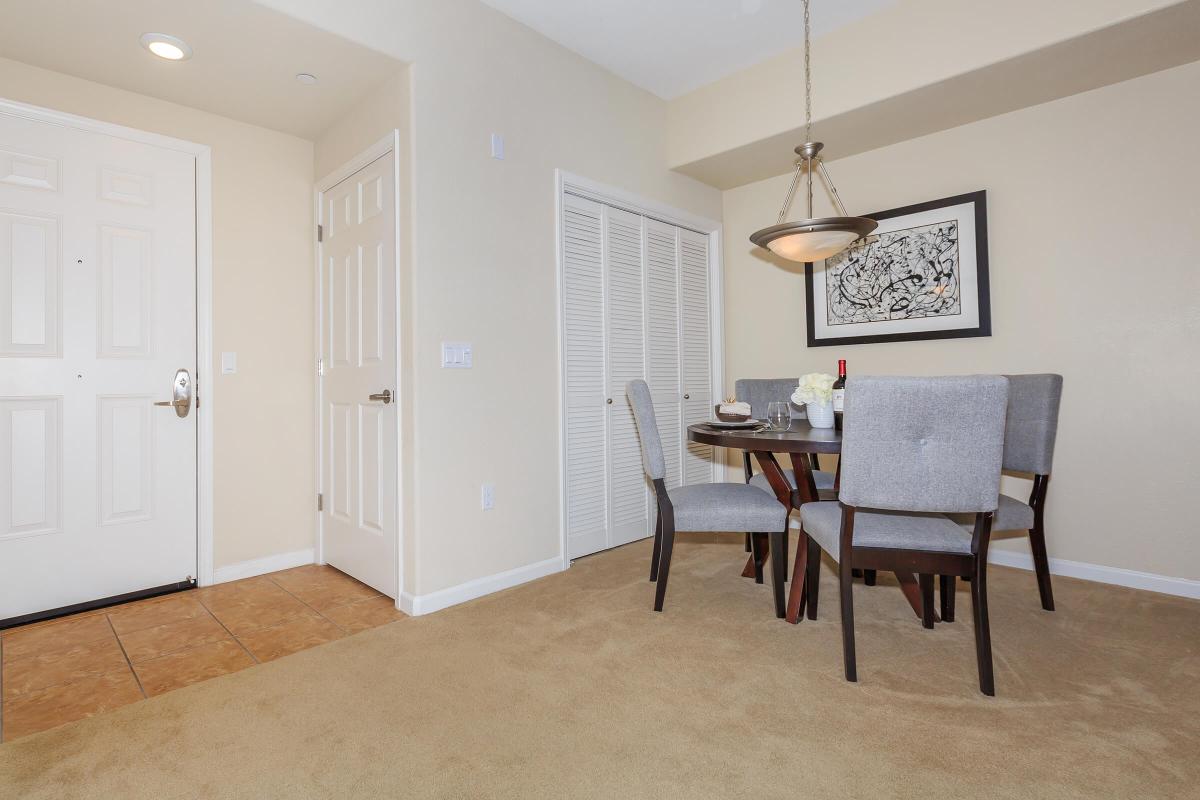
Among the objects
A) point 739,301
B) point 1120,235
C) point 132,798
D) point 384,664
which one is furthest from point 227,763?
point 1120,235

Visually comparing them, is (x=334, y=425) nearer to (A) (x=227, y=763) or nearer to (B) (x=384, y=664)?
(B) (x=384, y=664)

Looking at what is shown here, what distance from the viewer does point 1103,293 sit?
286cm

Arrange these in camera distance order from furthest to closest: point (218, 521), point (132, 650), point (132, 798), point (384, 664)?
point (218, 521) → point (132, 650) → point (384, 664) → point (132, 798)

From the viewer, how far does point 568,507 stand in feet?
10.5

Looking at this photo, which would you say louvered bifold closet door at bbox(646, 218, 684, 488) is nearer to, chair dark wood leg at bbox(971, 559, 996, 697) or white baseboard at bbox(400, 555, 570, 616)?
white baseboard at bbox(400, 555, 570, 616)

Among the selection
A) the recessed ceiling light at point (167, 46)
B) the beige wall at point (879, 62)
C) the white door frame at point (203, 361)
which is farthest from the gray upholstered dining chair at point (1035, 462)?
the recessed ceiling light at point (167, 46)

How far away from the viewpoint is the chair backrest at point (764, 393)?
11.3ft

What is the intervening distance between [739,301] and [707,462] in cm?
118

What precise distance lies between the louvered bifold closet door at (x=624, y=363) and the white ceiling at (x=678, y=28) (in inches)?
33.6

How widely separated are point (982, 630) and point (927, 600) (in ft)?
1.52

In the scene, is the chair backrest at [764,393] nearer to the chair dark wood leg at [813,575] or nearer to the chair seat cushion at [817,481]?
the chair seat cushion at [817,481]

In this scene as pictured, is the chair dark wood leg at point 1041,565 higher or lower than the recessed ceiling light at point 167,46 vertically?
lower

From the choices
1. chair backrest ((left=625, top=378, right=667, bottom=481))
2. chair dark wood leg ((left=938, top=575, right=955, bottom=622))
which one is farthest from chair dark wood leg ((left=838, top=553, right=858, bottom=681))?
chair backrest ((left=625, top=378, right=667, bottom=481))

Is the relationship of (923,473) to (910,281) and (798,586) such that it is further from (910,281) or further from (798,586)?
(910,281)
